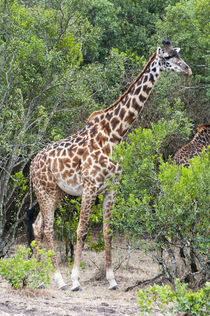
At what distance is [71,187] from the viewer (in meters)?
7.98

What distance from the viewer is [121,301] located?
653cm

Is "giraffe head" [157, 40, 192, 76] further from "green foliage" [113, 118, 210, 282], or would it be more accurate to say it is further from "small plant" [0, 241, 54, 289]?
"small plant" [0, 241, 54, 289]

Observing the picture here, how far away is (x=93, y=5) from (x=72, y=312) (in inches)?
418

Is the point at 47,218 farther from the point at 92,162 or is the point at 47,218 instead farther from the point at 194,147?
the point at 194,147

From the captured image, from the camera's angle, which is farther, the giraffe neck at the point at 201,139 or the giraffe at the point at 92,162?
the giraffe neck at the point at 201,139

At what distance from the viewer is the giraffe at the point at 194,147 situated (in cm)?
965

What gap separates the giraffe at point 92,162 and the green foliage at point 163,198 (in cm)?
94

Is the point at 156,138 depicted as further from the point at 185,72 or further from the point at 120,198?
the point at 185,72

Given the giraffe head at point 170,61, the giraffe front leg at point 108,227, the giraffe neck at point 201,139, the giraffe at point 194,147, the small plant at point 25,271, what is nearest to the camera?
the small plant at point 25,271

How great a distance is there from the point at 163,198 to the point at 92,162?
1.90 meters

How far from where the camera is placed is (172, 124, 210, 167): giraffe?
9648mm

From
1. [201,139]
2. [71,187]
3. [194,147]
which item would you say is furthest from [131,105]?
[201,139]

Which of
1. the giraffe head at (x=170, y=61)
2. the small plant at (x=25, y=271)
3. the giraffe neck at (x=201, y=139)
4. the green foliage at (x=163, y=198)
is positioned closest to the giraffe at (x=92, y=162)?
the giraffe head at (x=170, y=61)

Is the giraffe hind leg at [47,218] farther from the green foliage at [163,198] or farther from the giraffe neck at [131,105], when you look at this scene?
the green foliage at [163,198]
